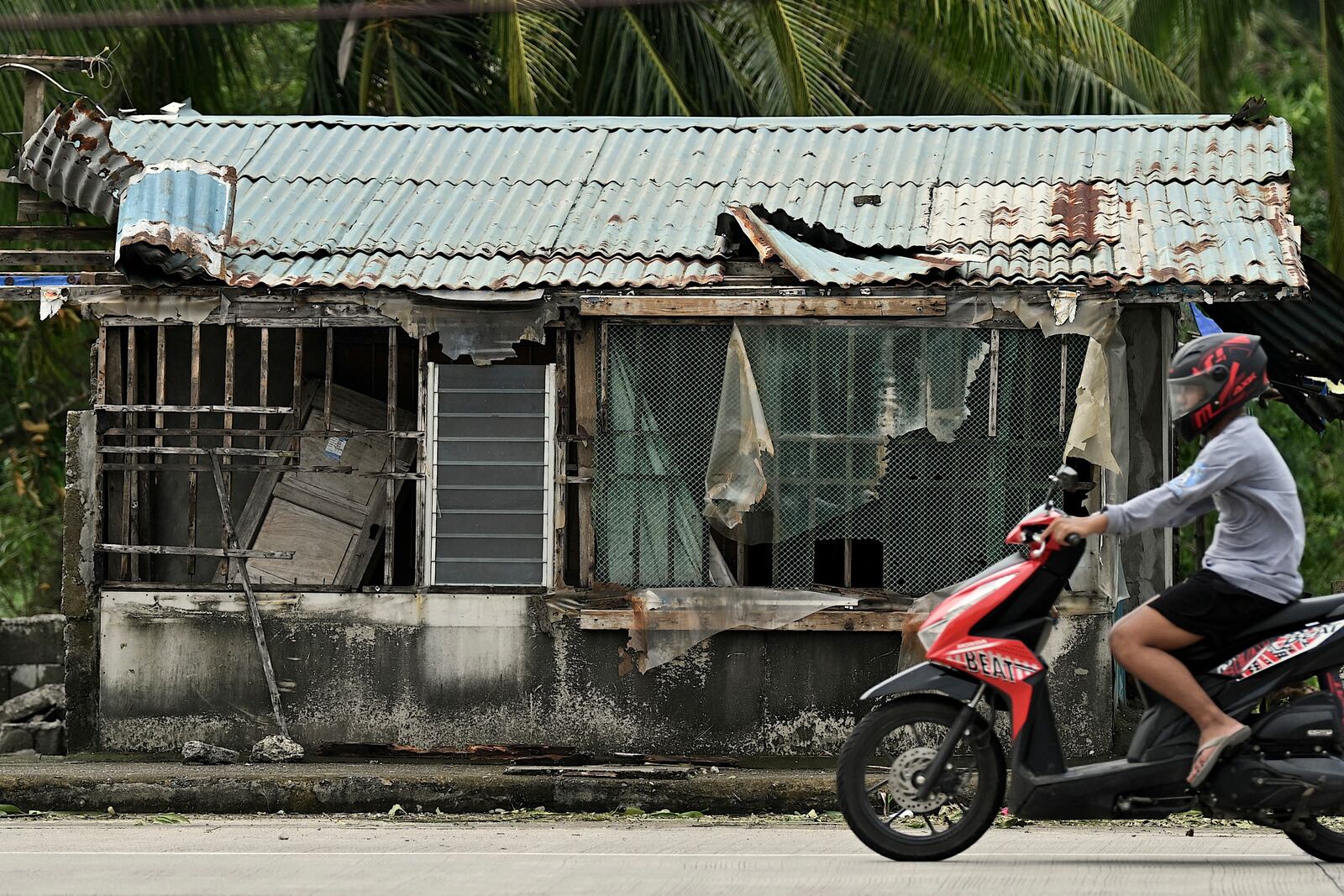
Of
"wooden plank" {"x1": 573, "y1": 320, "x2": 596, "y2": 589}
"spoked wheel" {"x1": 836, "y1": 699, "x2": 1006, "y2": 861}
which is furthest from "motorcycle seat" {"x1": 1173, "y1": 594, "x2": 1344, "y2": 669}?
"wooden plank" {"x1": 573, "y1": 320, "x2": 596, "y2": 589}

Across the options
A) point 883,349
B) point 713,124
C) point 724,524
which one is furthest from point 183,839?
point 713,124

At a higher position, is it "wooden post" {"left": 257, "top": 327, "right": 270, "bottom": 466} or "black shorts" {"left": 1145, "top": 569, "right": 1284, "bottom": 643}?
"wooden post" {"left": 257, "top": 327, "right": 270, "bottom": 466}

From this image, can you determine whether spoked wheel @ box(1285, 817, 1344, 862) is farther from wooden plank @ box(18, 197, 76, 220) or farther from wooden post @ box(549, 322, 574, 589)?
wooden plank @ box(18, 197, 76, 220)

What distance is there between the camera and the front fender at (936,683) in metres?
5.98

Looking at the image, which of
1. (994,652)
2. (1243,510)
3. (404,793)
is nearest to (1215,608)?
(1243,510)

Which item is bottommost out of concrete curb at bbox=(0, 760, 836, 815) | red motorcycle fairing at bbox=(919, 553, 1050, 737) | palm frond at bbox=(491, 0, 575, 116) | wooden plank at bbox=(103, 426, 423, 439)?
concrete curb at bbox=(0, 760, 836, 815)

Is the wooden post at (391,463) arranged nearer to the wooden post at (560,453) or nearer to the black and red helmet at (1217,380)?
the wooden post at (560,453)

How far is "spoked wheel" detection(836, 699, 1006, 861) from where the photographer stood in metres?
5.98

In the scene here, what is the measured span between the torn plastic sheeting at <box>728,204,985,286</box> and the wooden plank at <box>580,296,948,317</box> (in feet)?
0.52

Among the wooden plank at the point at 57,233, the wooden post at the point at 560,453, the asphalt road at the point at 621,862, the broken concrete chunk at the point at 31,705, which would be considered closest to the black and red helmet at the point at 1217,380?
the asphalt road at the point at 621,862

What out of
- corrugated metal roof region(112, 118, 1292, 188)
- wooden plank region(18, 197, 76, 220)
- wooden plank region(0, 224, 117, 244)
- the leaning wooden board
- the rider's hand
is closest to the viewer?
the rider's hand

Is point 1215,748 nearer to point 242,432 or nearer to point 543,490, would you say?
point 543,490

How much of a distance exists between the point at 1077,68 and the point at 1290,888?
15954 mm

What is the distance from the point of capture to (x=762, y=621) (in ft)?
32.0
